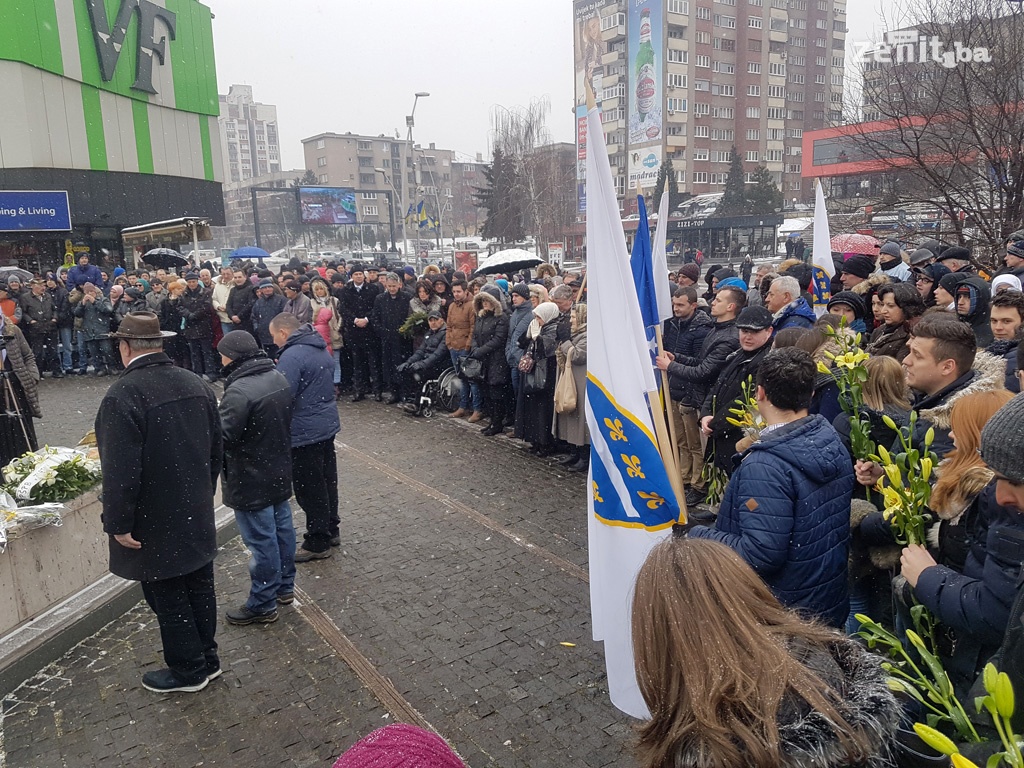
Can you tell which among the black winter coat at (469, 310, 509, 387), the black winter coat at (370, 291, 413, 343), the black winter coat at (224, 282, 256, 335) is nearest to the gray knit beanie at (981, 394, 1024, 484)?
the black winter coat at (469, 310, 509, 387)

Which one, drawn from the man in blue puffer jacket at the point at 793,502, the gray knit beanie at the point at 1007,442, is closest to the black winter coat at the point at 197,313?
the man in blue puffer jacket at the point at 793,502

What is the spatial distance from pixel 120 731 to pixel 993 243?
11598 mm

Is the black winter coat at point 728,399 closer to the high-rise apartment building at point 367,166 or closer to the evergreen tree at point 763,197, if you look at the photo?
the evergreen tree at point 763,197

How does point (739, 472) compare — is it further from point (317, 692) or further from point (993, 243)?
point (993, 243)

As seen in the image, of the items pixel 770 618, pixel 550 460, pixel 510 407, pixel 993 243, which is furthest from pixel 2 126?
pixel 770 618

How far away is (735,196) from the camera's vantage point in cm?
6188

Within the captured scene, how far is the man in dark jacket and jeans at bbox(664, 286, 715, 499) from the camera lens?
22.6 feet

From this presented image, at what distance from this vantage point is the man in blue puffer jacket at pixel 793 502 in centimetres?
287

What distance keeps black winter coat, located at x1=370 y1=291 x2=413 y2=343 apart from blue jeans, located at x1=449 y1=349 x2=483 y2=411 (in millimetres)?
1158

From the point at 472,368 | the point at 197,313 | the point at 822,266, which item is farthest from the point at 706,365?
the point at 197,313

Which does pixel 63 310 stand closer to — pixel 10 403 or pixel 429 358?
pixel 10 403

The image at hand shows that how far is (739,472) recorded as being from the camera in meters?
3.02

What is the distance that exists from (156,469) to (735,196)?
63851 mm

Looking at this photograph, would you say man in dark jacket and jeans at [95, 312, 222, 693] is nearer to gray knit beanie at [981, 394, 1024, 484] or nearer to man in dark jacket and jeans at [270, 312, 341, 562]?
man in dark jacket and jeans at [270, 312, 341, 562]
